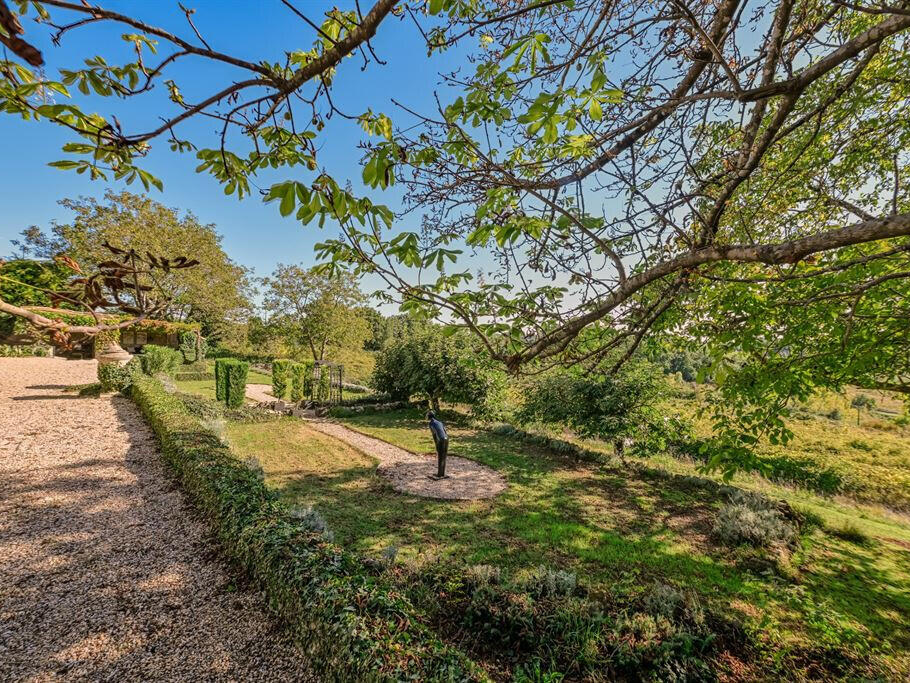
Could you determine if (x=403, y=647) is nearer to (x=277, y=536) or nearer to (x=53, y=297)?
(x=277, y=536)

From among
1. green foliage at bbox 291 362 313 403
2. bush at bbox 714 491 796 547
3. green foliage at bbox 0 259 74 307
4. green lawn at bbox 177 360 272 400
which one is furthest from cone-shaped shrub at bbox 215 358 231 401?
bush at bbox 714 491 796 547

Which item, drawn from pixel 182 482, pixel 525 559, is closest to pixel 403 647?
pixel 525 559

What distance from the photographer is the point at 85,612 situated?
3.36m

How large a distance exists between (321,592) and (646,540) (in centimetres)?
584

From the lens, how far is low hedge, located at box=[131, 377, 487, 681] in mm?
2461

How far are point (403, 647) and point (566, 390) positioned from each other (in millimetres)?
9101

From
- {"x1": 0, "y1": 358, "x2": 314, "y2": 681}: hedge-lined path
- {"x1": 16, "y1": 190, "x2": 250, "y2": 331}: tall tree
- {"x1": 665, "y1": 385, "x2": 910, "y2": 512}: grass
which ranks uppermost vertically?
{"x1": 16, "y1": 190, "x2": 250, "y2": 331}: tall tree

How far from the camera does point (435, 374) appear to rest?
1633 cm

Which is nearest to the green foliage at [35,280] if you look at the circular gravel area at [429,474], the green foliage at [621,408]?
the circular gravel area at [429,474]

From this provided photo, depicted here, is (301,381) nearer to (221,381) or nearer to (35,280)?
(221,381)

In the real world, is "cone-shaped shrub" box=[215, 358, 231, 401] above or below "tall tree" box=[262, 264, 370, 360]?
below

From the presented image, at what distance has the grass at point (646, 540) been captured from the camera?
14.7ft

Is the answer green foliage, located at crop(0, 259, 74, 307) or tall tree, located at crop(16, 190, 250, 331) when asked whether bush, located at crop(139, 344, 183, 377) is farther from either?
green foliage, located at crop(0, 259, 74, 307)

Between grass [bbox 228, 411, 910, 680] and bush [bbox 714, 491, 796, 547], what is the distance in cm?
27
